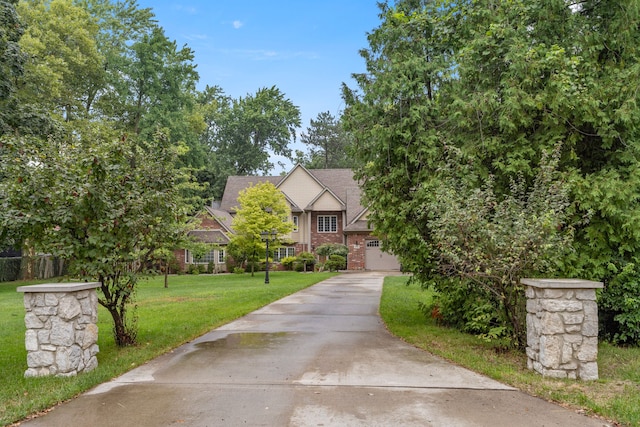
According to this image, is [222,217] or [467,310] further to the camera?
[222,217]

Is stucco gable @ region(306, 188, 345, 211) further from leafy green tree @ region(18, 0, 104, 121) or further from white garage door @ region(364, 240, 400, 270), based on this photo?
leafy green tree @ region(18, 0, 104, 121)

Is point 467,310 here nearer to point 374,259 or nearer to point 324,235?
point 374,259

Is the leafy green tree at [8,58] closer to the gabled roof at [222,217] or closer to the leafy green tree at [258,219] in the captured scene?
the leafy green tree at [258,219]

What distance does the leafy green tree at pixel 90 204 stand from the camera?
19.1ft

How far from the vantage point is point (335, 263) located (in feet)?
93.7

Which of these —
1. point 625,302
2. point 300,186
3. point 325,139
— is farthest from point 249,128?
point 625,302

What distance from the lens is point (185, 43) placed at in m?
30.1

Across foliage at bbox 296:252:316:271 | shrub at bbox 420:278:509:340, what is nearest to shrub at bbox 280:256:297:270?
foliage at bbox 296:252:316:271

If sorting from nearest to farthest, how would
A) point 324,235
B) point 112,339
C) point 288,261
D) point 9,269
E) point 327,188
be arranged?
point 112,339 < point 9,269 < point 288,261 < point 327,188 < point 324,235

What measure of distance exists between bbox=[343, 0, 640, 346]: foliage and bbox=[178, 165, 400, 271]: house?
2043 cm

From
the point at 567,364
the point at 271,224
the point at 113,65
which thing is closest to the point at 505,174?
the point at 567,364

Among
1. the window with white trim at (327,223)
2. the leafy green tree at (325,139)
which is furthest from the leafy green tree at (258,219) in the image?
the leafy green tree at (325,139)

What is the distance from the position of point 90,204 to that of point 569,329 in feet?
19.8

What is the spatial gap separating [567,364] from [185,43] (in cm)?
3051
